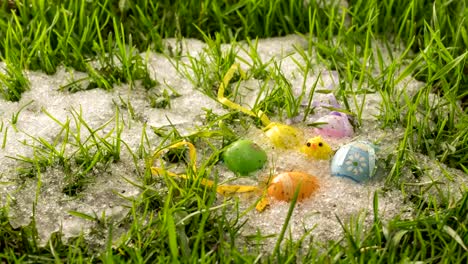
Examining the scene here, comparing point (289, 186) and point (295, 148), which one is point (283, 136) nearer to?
point (295, 148)

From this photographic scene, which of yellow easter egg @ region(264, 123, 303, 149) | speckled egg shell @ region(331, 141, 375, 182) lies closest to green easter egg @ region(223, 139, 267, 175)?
yellow easter egg @ region(264, 123, 303, 149)

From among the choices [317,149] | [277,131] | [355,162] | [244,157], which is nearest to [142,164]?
[244,157]

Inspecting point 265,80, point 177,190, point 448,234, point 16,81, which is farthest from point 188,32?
point 448,234

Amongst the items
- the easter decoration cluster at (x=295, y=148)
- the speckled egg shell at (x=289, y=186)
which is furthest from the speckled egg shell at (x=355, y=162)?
the speckled egg shell at (x=289, y=186)

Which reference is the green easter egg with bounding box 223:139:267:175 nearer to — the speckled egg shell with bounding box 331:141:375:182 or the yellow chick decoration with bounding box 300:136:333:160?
the yellow chick decoration with bounding box 300:136:333:160

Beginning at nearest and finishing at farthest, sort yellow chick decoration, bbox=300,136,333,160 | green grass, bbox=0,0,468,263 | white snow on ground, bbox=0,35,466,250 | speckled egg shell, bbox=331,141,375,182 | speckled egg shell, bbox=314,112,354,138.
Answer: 1. green grass, bbox=0,0,468,263
2. white snow on ground, bbox=0,35,466,250
3. speckled egg shell, bbox=331,141,375,182
4. yellow chick decoration, bbox=300,136,333,160
5. speckled egg shell, bbox=314,112,354,138

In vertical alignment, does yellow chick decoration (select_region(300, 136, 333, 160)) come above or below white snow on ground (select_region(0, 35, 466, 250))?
above

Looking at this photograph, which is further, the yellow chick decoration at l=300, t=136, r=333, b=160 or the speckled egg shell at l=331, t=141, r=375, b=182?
the yellow chick decoration at l=300, t=136, r=333, b=160

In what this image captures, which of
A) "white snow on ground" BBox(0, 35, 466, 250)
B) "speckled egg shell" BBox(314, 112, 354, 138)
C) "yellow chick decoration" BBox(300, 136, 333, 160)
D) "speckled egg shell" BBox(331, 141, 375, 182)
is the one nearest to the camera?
"white snow on ground" BBox(0, 35, 466, 250)
